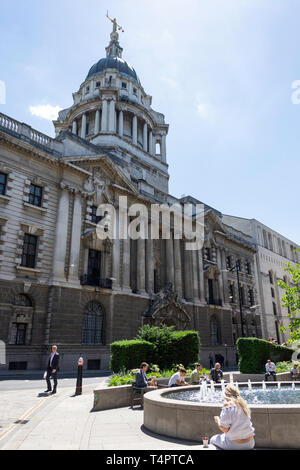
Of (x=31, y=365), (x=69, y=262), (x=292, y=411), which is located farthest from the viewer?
(x=69, y=262)

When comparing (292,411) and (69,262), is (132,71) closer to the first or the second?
(69,262)

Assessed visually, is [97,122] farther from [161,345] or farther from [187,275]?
[161,345]

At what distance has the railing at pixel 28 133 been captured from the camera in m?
24.9

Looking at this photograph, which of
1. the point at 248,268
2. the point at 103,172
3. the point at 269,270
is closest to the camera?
the point at 103,172

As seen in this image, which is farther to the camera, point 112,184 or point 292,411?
point 112,184

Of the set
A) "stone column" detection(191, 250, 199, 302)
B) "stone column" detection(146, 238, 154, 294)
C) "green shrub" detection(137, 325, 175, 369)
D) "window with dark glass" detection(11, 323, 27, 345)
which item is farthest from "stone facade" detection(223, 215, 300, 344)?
"window with dark glass" detection(11, 323, 27, 345)

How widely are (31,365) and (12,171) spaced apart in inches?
557

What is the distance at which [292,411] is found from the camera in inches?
255

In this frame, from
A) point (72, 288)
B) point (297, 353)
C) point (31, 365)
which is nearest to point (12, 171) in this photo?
point (72, 288)

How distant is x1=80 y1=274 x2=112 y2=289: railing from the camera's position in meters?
26.4

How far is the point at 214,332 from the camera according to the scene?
39.6 m

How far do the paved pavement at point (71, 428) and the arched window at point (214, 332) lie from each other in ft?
95.3

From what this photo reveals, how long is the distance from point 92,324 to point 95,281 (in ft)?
12.0

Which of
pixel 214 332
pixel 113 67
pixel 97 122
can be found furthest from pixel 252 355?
pixel 113 67
